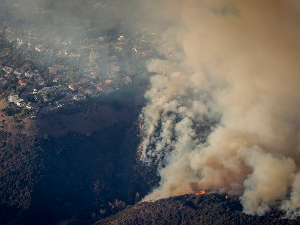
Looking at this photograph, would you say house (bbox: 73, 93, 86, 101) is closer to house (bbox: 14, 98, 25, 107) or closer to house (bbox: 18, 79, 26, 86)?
house (bbox: 14, 98, 25, 107)

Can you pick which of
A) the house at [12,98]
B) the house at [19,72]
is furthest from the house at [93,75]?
the house at [12,98]

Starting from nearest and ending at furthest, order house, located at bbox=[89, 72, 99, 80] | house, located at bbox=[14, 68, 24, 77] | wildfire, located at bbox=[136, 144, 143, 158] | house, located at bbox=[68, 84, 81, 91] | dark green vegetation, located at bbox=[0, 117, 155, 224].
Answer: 1. dark green vegetation, located at bbox=[0, 117, 155, 224]
2. wildfire, located at bbox=[136, 144, 143, 158]
3. house, located at bbox=[68, 84, 81, 91]
4. house, located at bbox=[14, 68, 24, 77]
5. house, located at bbox=[89, 72, 99, 80]

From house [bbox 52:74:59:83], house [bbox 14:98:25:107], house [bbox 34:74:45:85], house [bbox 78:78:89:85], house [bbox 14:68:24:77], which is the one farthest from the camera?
house [bbox 14:68:24:77]

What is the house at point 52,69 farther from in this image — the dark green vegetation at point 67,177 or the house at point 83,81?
the dark green vegetation at point 67,177

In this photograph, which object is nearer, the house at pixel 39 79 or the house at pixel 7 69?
the house at pixel 39 79

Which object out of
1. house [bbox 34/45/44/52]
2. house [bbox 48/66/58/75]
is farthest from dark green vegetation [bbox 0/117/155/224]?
house [bbox 34/45/44/52]

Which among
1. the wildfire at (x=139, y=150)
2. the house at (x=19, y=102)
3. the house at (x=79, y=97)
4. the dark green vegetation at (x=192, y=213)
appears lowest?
the dark green vegetation at (x=192, y=213)

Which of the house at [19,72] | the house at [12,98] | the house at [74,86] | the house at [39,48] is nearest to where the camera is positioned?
the house at [12,98]

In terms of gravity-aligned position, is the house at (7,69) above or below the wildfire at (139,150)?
above

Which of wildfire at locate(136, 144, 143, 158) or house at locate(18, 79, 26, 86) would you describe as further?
house at locate(18, 79, 26, 86)
